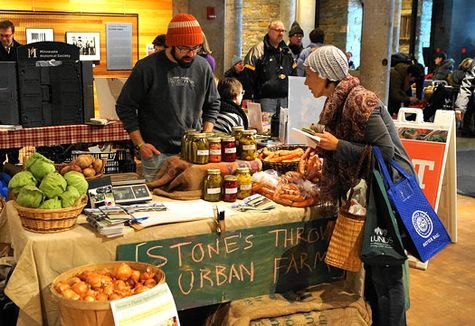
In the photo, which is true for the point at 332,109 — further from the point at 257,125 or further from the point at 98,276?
the point at 257,125

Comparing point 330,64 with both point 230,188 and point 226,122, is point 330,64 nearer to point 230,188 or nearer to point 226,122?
point 230,188

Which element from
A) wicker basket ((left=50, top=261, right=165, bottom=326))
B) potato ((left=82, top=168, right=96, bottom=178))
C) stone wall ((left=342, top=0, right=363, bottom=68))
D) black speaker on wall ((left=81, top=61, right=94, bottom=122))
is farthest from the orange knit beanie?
stone wall ((left=342, top=0, right=363, bottom=68))

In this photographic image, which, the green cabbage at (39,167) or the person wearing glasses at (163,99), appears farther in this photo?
the person wearing glasses at (163,99)

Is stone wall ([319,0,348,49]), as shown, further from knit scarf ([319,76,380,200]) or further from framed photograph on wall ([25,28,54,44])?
knit scarf ([319,76,380,200])

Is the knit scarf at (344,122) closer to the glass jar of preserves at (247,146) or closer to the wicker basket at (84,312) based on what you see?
the glass jar of preserves at (247,146)


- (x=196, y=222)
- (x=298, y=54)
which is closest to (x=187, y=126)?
(x=196, y=222)

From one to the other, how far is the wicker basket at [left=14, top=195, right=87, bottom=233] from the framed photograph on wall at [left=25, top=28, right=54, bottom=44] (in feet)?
22.2

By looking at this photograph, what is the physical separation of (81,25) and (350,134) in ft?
23.1

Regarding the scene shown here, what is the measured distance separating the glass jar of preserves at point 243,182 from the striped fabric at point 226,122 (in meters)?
1.08

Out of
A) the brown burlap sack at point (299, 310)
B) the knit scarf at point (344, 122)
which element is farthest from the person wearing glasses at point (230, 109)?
the brown burlap sack at point (299, 310)

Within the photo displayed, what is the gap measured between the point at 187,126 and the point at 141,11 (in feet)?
19.8

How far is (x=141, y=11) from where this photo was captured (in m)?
9.13

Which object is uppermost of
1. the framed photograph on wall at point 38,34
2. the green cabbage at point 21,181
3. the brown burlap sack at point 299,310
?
the framed photograph on wall at point 38,34

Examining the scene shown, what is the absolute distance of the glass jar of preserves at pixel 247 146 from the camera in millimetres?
3264
